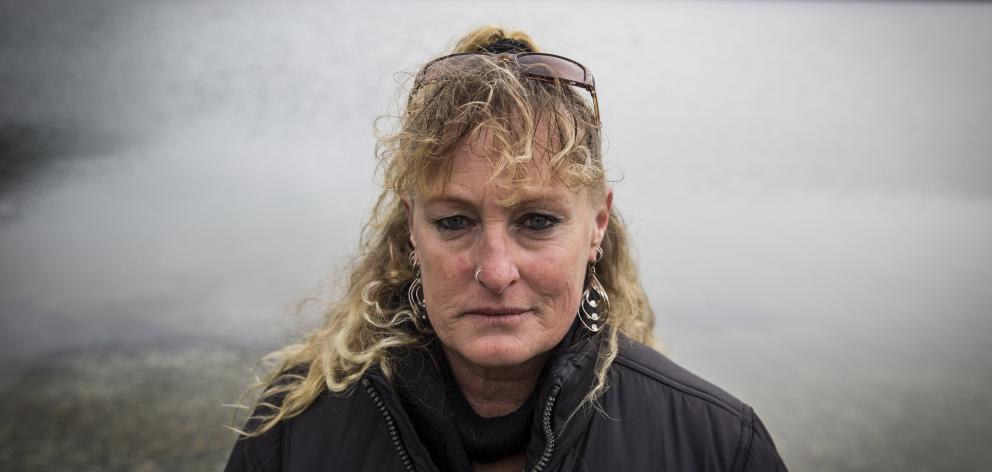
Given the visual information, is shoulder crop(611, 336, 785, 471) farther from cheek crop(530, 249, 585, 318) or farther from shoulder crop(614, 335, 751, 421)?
cheek crop(530, 249, 585, 318)

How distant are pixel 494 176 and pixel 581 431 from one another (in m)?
1.03

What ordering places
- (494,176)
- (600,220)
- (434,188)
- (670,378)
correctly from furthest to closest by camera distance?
(600,220) < (670,378) < (434,188) < (494,176)

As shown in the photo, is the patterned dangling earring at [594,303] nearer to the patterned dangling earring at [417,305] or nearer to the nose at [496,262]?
the nose at [496,262]

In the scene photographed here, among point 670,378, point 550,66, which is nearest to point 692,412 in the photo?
point 670,378

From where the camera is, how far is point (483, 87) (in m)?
2.14

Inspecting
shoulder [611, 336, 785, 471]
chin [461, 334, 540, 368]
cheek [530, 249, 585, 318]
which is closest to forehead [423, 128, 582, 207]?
cheek [530, 249, 585, 318]

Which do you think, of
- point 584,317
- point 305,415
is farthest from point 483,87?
point 305,415

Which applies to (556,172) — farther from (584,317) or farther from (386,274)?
(386,274)

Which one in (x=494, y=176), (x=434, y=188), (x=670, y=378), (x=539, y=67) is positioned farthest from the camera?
(x=670, y=378)

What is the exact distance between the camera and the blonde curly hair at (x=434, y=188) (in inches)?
83.0

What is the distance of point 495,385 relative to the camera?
8.07 ft

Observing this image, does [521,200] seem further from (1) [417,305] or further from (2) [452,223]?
(1) [417,305]

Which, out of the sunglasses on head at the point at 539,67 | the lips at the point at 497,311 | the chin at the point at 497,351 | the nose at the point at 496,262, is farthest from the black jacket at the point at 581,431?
the sunglasses on head at the point at 539,67

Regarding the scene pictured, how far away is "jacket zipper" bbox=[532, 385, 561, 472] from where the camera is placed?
7.06 ft
